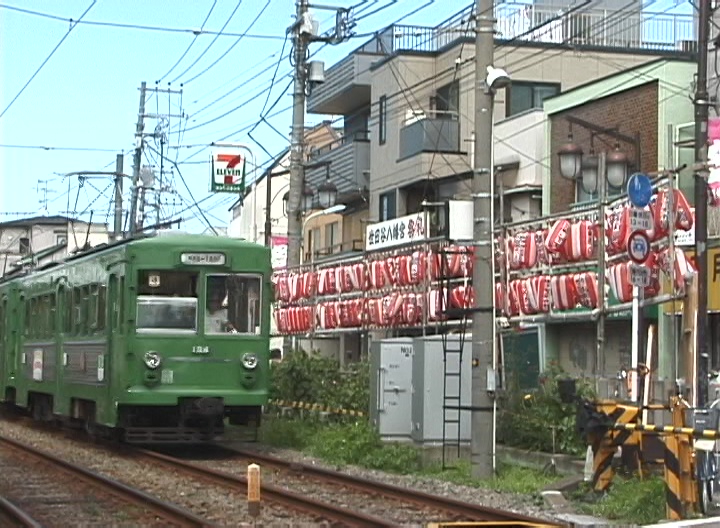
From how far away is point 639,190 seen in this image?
48.0 ft

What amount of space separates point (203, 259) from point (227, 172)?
14686 mm

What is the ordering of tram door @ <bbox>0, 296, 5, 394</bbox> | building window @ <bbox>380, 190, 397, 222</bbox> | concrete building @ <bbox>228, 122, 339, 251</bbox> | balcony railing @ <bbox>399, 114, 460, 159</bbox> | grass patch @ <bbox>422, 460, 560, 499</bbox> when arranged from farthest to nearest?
concrete building @ <bbox>228, 122, 339, 251</bbox>
building window @ <bbox>380, 190, 397, 222</bbox>
balcony railing @ <bbox>399, 114, 460, 159</bbox>
tram door @ <bbox>0, 296, 5, 394</bbox>
grass patch @ <bbox>422, 460, 560, 499</bbox>

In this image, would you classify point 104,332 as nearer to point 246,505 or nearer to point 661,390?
point 246,505

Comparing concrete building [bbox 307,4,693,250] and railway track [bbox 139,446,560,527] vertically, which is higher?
concrete building [bbox 307,4,693,250]

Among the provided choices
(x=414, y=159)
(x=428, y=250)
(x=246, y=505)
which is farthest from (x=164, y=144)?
(x=246, y=505)

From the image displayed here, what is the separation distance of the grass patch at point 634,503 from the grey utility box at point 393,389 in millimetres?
5300

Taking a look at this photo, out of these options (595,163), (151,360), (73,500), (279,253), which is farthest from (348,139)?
(73,500)

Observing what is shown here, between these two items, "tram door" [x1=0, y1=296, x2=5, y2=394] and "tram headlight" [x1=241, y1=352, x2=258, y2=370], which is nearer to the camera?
"tram headlight" [x1=241, y1=352, x2=258, y2=370]

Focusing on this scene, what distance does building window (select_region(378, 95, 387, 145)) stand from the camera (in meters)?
34.2

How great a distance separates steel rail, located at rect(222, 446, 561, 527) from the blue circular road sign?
3.99 m

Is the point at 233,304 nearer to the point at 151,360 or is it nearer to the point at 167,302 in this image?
the point at 167,302

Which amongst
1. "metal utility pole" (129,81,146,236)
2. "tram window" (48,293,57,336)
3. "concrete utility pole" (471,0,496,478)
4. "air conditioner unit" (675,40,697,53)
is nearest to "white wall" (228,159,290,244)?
"metal utility pole" (129,81,146,236)

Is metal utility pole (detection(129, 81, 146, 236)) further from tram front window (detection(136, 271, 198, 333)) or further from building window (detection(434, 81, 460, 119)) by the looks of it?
tram front window (detection(136, 271, 198, 333))

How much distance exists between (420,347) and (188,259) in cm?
329
